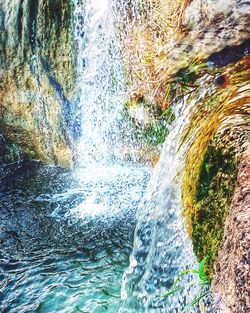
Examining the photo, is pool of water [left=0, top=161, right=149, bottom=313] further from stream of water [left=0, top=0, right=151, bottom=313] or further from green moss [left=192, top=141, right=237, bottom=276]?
green moss [left=192, top=141, right=237, bottom=276]

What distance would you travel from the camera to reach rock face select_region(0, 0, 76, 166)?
588 centimetres

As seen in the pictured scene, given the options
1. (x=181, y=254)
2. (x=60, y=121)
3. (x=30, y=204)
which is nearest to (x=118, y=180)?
(x=30, y=204)

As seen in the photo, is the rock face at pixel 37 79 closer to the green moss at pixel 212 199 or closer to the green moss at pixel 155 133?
the green moss at pixel 155 133

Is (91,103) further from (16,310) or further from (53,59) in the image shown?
(16,310)

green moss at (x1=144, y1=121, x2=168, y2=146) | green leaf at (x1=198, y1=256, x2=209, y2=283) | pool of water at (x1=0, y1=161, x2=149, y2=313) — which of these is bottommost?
pool of water at (x1=0, y1=161, x2=149, y2=313)

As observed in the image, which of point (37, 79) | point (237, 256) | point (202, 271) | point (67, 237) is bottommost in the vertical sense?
point (67, 237)

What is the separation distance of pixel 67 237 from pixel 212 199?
2.75m

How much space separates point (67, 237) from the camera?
4.07m

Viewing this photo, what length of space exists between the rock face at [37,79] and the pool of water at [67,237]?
2.76ft

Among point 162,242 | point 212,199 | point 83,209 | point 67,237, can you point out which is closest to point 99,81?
point 83,209

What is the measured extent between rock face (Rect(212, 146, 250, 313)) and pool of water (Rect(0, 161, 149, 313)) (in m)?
1.71

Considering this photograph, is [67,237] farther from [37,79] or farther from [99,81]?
[37,79]

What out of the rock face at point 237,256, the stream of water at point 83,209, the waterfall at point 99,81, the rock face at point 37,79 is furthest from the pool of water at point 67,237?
the rock face at point 237,256

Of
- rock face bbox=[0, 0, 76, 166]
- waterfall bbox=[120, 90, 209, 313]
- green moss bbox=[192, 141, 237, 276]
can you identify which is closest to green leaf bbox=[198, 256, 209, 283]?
green moss bbox=[192, 141, 237, 276]
